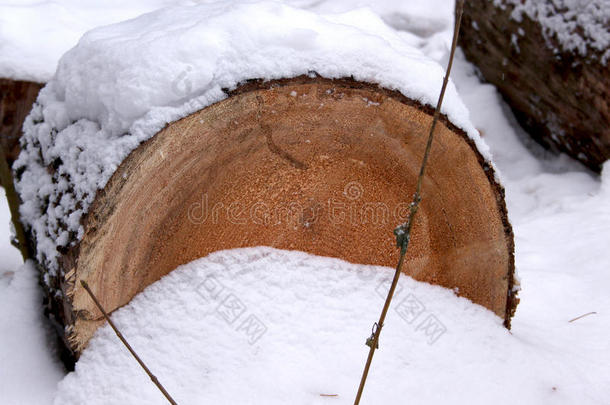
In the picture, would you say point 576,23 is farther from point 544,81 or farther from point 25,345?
point 25,345

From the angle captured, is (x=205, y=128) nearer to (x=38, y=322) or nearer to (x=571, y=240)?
(x=38, y=322)

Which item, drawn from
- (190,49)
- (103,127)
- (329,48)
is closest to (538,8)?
(329,48)

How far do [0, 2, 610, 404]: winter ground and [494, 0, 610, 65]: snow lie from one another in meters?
1.07

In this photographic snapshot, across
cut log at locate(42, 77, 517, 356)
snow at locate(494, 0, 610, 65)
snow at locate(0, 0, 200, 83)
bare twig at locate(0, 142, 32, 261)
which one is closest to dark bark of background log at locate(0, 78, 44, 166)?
snow at locate(0, 0, 200, 83)

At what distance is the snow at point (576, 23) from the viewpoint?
2166mm

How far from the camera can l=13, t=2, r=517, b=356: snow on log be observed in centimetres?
119

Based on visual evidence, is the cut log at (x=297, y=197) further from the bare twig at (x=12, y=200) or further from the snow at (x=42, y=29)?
the snow at (x=42, y=29)

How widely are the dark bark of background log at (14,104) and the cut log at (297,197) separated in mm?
1111

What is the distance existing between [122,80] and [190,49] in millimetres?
160

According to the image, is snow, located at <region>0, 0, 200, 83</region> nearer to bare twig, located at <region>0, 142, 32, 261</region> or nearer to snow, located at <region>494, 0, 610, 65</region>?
bare twig, located at <region>0, 142, 32, 261</region>

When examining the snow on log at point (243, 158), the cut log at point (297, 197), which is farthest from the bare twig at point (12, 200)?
the cut log at point (297, 197)

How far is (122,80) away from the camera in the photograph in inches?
46.9

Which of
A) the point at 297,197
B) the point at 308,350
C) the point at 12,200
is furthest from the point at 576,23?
the point at 12,200

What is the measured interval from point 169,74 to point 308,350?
0.72m
